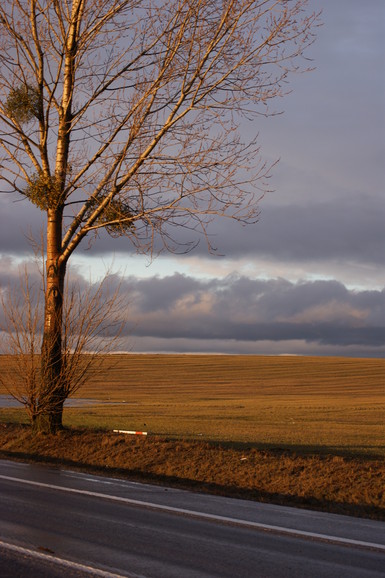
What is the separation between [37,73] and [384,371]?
90768 mm

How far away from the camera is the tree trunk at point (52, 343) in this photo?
1667 centimetres

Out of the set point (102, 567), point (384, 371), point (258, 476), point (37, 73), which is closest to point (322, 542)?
point (102, 567)

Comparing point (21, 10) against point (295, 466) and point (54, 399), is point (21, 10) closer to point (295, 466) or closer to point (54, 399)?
point (54, 399)

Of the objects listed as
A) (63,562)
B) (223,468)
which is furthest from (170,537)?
(223,468)

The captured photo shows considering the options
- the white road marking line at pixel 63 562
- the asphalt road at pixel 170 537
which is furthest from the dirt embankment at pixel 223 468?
the white road marking line at pixel 63 562

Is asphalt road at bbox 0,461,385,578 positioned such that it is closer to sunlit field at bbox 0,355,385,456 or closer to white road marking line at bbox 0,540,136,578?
white road marking line at bbox 0,540,136,578

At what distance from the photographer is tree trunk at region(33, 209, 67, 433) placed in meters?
16.7

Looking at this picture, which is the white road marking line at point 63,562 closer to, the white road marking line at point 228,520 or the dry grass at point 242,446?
the white road marking line at point 228,520

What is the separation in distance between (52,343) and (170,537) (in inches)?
361

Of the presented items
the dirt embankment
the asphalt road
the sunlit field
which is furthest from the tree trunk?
the asphalt road

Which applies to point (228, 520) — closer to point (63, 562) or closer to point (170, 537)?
point (170, 537)

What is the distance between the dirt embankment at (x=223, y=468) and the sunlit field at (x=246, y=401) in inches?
74.8

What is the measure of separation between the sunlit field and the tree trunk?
3.48ft

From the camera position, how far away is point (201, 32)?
15711 mm
